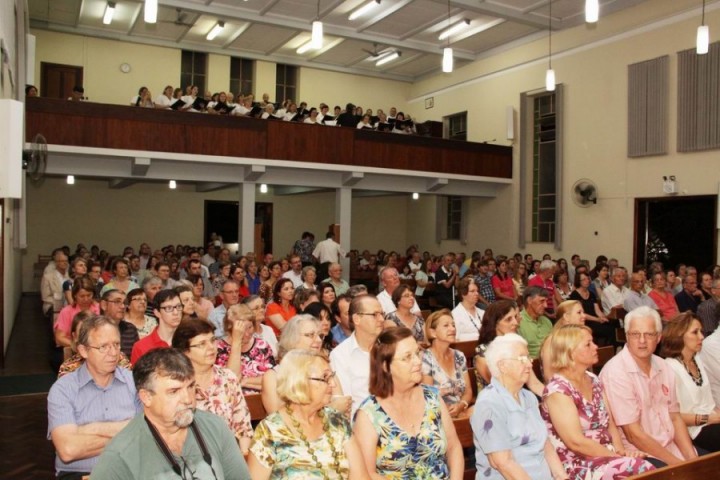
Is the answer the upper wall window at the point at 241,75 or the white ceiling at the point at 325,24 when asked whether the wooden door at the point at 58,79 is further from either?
the upper wall window at the point at 241,75

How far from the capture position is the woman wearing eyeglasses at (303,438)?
2.44m

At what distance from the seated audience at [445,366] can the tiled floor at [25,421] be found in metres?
2.58

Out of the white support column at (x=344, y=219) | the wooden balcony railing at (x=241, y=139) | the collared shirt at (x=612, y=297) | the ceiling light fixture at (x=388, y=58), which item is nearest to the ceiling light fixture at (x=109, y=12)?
the wooden balcony railing at (x=241, y=139)

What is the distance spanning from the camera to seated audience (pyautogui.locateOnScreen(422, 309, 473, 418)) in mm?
3922

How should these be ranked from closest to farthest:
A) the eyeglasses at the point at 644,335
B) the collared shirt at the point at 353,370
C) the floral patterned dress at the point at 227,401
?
1. the floral patterned dress at the point at 227,401
2. the eyeglasses at the point at 644,335
3. the collared shirt at the point at 353,370

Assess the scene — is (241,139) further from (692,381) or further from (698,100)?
(692,381)

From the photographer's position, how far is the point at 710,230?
1112 centimetres

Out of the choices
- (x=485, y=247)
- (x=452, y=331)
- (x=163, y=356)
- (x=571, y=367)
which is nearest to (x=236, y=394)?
(x=163, y=356)

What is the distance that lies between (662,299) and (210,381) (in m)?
6.93

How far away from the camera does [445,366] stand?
4.09 meters

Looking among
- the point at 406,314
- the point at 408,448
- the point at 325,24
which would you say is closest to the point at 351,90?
the point at 325,24

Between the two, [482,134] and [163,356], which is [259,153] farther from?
[163,356]

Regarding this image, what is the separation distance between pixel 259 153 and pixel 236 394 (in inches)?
346

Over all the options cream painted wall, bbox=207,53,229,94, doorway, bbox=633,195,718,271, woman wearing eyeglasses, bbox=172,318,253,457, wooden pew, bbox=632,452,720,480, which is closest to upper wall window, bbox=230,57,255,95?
cream painted wall, bbox=207,53,229,94
